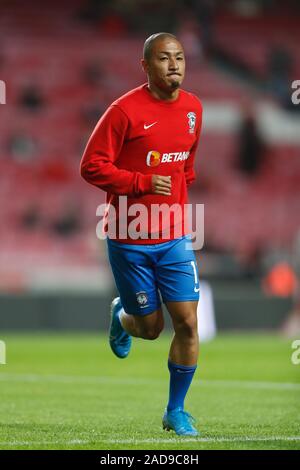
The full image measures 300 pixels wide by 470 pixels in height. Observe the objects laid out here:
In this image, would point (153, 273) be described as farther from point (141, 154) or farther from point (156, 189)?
point (141, 154)

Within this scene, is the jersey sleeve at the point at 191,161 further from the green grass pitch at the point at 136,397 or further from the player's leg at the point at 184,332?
the green grass pitch at the point at 136,397

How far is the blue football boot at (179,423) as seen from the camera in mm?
6750

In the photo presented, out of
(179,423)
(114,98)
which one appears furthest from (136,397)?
(114,98)

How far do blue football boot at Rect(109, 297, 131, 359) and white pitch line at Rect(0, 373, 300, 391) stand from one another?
8.46 feet

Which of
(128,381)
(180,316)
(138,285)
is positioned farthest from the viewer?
(128,381)

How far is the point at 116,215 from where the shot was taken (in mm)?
7180

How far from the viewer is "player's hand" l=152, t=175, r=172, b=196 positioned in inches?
267

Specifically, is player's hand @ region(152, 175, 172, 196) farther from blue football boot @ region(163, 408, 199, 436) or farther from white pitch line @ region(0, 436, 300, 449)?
white pitch line @ region(0, 436, 300, 449)

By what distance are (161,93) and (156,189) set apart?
2.09ft

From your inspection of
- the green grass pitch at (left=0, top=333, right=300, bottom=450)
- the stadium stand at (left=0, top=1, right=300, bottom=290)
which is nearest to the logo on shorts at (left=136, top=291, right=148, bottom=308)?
the green grass pitch at (left=0, top=333, right=300, bottom=450)

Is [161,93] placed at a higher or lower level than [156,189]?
higher

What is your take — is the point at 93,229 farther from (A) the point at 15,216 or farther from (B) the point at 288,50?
(B) the point at 288,50

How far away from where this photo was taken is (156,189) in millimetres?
6789

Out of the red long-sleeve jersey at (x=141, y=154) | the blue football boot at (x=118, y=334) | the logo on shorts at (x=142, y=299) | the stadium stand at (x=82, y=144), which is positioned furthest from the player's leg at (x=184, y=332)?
the stadium stand at (x=82, y=144)
